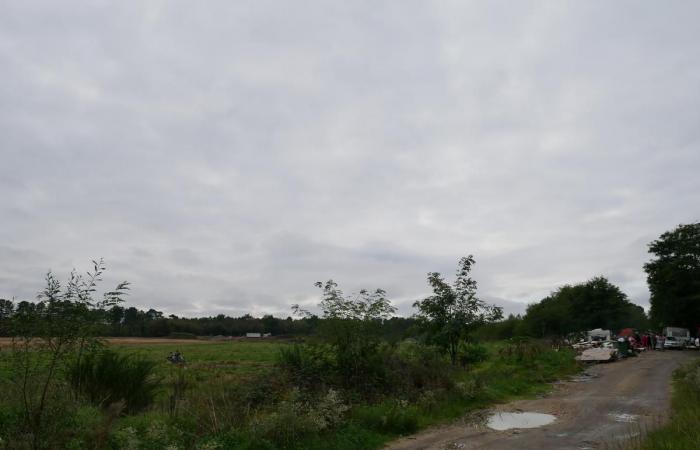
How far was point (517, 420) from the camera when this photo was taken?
1330 cm

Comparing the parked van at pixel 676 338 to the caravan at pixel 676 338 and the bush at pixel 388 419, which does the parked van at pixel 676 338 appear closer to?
the caravan at pixel 676 338

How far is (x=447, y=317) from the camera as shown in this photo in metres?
20.3

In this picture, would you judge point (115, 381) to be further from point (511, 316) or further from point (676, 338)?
point (511, 316)

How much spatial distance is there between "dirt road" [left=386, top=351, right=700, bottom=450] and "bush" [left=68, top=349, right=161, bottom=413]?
7.10 meters

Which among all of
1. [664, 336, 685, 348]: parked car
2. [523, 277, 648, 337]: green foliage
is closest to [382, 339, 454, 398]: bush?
[664, 336, 685, 348]: parked car

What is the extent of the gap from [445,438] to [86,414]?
24.1ft

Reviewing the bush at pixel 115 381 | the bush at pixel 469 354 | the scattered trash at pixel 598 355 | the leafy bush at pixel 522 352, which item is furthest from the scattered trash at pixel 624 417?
the scattered trash at pixel 598 355

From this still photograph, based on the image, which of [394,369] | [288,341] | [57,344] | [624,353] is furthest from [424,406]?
[624,353]

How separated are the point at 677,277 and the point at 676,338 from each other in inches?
385

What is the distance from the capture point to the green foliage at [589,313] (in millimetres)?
77375

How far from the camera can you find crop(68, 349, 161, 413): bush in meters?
13.1

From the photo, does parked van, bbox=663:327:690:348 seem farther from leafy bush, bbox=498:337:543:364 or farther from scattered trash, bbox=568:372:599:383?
scattered trash, bbox=568:372:599:383

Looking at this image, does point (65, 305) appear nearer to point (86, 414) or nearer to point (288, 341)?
point (86, 414)

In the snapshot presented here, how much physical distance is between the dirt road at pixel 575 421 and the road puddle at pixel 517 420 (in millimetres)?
241
